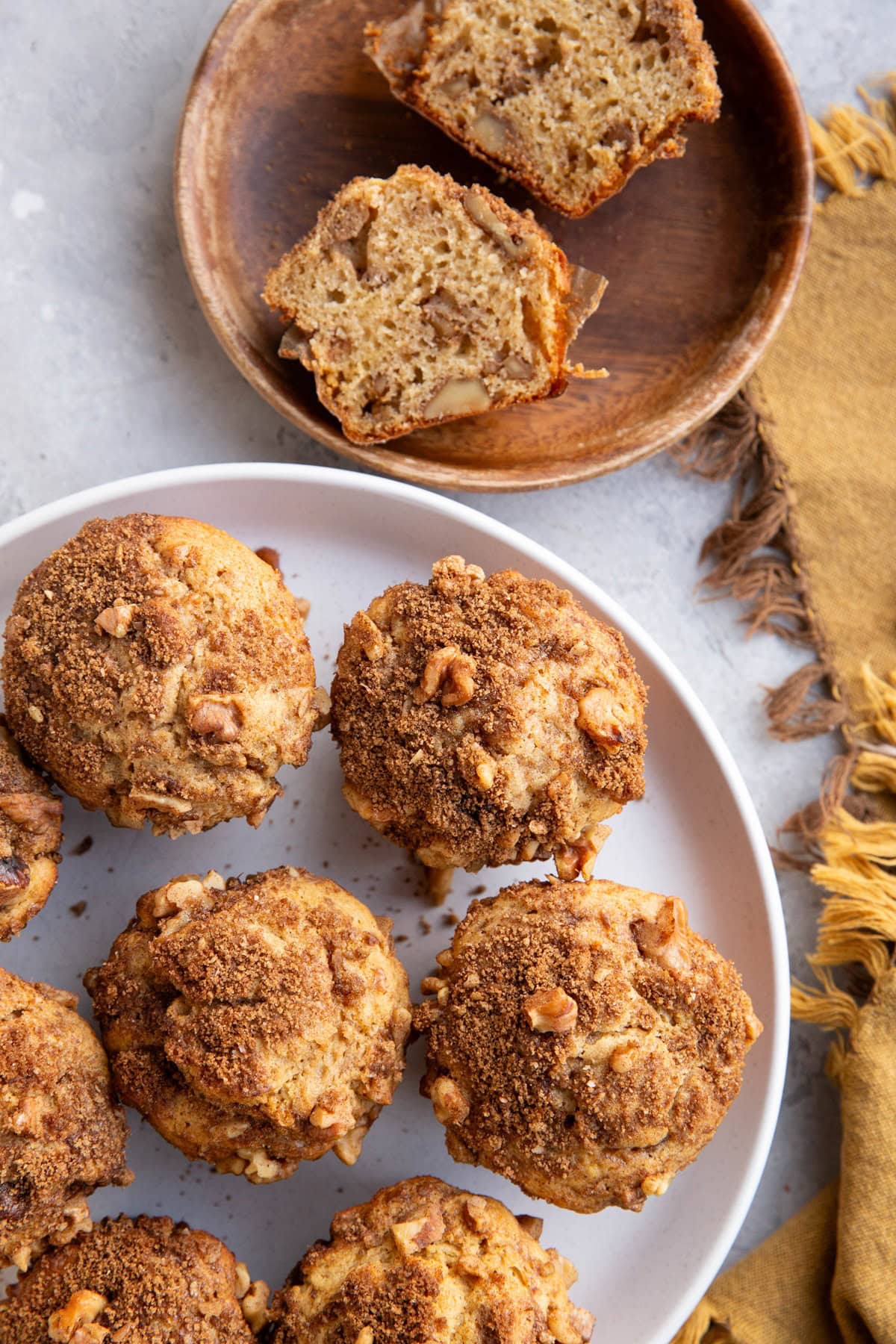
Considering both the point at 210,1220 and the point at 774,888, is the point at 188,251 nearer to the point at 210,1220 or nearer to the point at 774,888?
the point at 774,888

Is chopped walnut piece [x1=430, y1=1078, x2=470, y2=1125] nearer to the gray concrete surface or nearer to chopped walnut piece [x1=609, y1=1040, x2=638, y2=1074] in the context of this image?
chopped walnut piece [x1=609, y1=1040, x2=638, y2=1074]

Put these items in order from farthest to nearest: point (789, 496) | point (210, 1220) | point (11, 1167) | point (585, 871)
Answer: point (789, 496), point (210, 1220), point (585, 871), point (11, 1167)

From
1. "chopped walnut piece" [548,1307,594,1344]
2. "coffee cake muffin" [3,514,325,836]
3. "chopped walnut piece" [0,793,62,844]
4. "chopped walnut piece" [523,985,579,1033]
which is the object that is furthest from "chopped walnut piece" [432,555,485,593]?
"chopped walnut piece" [548,1307,594,1344]

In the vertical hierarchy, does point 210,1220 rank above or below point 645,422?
below

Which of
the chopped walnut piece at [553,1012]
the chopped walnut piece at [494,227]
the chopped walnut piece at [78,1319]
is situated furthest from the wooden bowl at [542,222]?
the chopped walnut piece at [78,1319]

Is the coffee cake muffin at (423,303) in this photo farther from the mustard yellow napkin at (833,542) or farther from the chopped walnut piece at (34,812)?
the chopped walnut piece at (34,812)

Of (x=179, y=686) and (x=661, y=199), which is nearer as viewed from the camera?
(x=179, y=686)

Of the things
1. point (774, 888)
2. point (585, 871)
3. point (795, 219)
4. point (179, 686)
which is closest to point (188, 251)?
point (179, 686)

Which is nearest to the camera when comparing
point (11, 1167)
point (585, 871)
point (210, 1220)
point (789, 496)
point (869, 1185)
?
point (11, 1167)

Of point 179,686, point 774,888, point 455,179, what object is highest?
point 455,179
